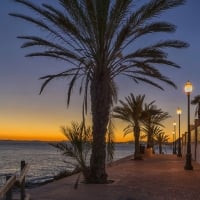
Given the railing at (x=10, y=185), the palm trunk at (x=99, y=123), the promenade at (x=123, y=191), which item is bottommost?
the promenade at (x=123, y=191)

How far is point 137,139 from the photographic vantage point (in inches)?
1449

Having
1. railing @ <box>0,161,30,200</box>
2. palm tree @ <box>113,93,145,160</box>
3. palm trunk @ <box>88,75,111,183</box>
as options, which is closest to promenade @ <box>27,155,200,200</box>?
palm trunk @ <box>88,75,111,183</box>

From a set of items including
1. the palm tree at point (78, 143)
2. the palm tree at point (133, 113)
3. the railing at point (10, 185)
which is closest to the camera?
the railing at point (10, 185)

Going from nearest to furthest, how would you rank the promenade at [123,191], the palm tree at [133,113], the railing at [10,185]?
1. the railing at [10,185]
2. the promenade at [123,191]
3. the palm tree at [133,113]

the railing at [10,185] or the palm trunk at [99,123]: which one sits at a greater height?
the palm trunk at [99,123]

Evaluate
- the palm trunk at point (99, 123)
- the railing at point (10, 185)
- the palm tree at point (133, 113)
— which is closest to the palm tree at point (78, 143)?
the palm trunk at point (99, 123)

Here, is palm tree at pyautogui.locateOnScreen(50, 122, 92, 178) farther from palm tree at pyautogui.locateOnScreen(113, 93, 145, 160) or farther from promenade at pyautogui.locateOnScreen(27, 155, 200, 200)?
palm tree at pyautogui.locateOnScreen(113, 93, 145, 160)

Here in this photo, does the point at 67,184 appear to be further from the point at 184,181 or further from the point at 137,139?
the point at 137,139

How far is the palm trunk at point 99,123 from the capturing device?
1602 cm

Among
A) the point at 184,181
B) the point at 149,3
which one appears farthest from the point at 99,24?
the point at 184,181

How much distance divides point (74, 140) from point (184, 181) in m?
4.88

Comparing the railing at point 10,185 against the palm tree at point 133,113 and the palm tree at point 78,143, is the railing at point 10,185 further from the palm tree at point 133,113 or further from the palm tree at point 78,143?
the palm tree at point 133,113

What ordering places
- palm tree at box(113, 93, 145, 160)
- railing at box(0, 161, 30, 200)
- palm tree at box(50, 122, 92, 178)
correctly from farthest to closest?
palm tree at box(113, 93, 145, 160), palm tree at box(50, 122, 92, 178), railing at box(0, 161, 30, 200)

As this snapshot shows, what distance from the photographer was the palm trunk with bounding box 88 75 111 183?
631 inches
